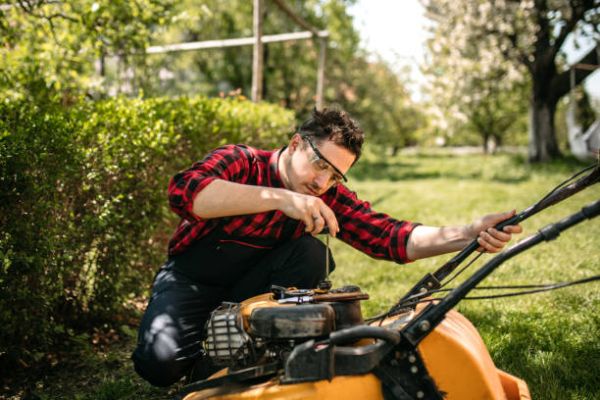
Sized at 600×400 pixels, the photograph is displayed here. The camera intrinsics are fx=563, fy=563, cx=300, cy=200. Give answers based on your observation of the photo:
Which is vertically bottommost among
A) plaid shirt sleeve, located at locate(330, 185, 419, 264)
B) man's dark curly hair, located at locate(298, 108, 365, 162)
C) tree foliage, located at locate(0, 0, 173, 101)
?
plaid shirt sleeve, located at locate(330, 185, 419, 264)

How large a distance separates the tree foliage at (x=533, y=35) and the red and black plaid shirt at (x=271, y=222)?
1478 cm

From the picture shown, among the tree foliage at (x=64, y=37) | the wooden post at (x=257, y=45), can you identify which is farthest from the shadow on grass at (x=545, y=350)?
the wooden post at (x=257, y=45)

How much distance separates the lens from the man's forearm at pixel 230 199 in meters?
2.47

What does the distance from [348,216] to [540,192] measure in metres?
9.18

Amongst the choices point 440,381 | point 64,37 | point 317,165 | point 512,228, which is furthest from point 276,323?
point 64,37

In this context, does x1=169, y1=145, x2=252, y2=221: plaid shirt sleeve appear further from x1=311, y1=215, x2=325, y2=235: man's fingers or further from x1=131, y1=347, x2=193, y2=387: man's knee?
x1=131, y1=347, x2=193, y2=387: man's knee

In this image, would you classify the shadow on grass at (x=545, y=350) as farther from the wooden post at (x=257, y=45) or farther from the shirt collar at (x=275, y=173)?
the wooden post at (x=257, y=45)

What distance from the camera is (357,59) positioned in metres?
24.7

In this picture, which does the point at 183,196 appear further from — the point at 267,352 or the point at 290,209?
the point at 267,352

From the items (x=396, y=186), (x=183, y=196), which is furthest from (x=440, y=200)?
(x=183, y=196)

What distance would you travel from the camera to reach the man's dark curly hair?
2707 millimetres

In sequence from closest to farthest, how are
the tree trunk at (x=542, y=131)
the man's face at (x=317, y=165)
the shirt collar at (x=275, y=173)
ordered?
1. the man's face at (x=317, y=165)
2. the shirt collar at (x=275, y=173)
3. the tree trunk at (x=542, y=131)

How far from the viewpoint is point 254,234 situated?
119 inches

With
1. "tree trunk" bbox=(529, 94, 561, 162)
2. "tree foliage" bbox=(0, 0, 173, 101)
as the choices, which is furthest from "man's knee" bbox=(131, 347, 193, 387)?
"tree trunk" bbox=(529, 94, 561, 162)
